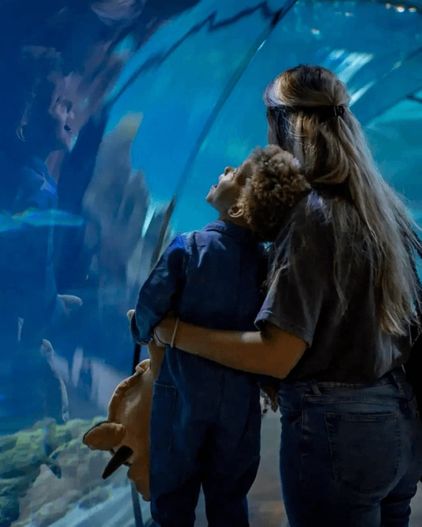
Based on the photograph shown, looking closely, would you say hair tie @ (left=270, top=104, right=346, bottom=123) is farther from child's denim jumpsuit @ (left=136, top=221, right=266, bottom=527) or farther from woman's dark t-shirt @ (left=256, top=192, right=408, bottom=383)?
child's denim jumpsuit @ (left=136, top=221, right=266, bottom=527)

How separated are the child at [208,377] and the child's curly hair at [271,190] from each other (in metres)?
0.01

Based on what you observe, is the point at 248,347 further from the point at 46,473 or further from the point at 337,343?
the point at 46,473

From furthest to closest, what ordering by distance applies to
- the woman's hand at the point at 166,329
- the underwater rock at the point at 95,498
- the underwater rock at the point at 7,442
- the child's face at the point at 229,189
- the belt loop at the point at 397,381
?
1. the underwater rock at the point at 95,498
2. the underwater rock at the point at 7,442
3. the child's face at the point at 229,189
4. the woman's hand at the point at 166,329
5. the belt loop at the point at 397,381

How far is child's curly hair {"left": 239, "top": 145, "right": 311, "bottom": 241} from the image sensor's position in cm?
155

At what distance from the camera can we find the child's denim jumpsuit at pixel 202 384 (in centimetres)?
174

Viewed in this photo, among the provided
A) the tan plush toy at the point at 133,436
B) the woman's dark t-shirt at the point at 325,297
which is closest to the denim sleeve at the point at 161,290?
the tan plush toy at the point at 133,436

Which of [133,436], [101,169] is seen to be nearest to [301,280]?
[133,436]

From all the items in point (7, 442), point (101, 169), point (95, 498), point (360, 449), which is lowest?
point (95, 498)

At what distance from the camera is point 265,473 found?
10.2 ft

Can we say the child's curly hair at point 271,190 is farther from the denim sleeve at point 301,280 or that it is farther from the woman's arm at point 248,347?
the woman's arm at point 248,347

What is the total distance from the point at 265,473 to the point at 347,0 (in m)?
2.18

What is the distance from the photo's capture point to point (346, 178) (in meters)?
1.51

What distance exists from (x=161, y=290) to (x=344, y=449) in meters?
0.57

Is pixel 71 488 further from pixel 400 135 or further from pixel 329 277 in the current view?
pixel 400 135
